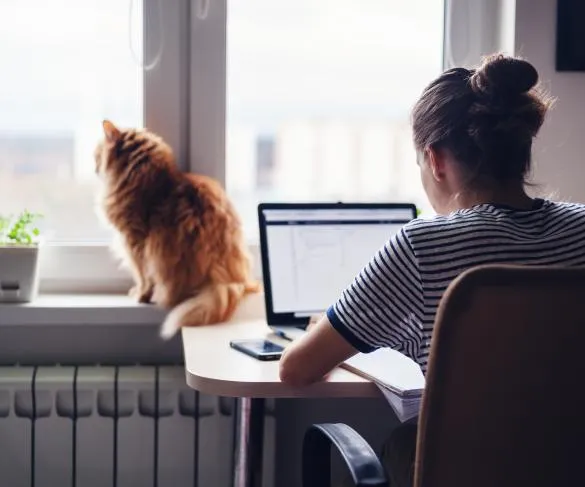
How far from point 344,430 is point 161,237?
840 millimetres

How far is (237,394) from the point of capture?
4.61ft

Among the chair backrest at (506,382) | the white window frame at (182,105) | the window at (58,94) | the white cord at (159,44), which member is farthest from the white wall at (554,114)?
the chair backrest at (506,382)

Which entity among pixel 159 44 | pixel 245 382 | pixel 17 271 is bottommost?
pixel 245 382

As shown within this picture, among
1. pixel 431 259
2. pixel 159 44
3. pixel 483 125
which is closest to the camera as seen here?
pixel 431 259

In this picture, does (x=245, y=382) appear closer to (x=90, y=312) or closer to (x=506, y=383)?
(x=506, y=383)

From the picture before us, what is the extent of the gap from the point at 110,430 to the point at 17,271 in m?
0.43

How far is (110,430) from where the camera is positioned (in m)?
2.01

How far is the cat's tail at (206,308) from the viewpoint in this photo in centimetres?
191

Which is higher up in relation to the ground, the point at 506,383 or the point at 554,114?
the point at 554,114

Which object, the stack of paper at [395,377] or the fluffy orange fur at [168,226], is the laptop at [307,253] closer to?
the fluffy orange fur at [168,226]

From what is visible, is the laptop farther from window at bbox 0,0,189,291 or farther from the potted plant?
the potted plant

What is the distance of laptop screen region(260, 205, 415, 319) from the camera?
189 centimetres

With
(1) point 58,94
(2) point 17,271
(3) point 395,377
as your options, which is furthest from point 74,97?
(3) point 395,377

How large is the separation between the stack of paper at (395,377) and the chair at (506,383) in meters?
0.33
